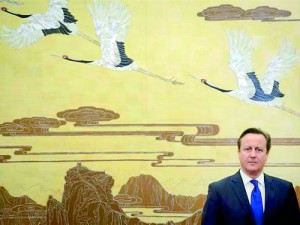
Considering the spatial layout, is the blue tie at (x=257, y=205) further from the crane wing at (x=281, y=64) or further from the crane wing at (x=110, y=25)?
the crane wing at (x=110, y=25)

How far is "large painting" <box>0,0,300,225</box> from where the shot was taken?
4500 mm

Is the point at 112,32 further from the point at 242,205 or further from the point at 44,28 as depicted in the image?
the point at 242,205

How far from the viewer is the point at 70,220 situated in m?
4.53

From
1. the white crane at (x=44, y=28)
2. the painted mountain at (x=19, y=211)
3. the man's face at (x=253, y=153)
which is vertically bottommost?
the painted mountain at (x=19, y=211)

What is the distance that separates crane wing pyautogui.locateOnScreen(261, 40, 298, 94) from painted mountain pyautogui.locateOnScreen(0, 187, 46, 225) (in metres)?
2.54

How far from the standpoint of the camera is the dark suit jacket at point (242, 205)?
2.39 m

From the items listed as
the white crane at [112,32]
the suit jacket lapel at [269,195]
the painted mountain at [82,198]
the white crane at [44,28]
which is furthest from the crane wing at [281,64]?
the suit jacket lapel at [269,195]

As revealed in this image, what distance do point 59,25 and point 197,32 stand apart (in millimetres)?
1375

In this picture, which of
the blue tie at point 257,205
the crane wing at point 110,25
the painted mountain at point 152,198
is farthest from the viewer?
the crane wing at point 110,25

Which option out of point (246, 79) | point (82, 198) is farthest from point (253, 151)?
point (82, 198)

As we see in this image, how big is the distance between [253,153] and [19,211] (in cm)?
288

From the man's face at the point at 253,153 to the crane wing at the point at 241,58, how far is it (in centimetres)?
205

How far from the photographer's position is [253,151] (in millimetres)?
2500

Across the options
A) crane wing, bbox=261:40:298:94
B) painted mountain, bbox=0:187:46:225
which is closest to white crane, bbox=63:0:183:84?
crane wing, bbox=261:40:298:94
